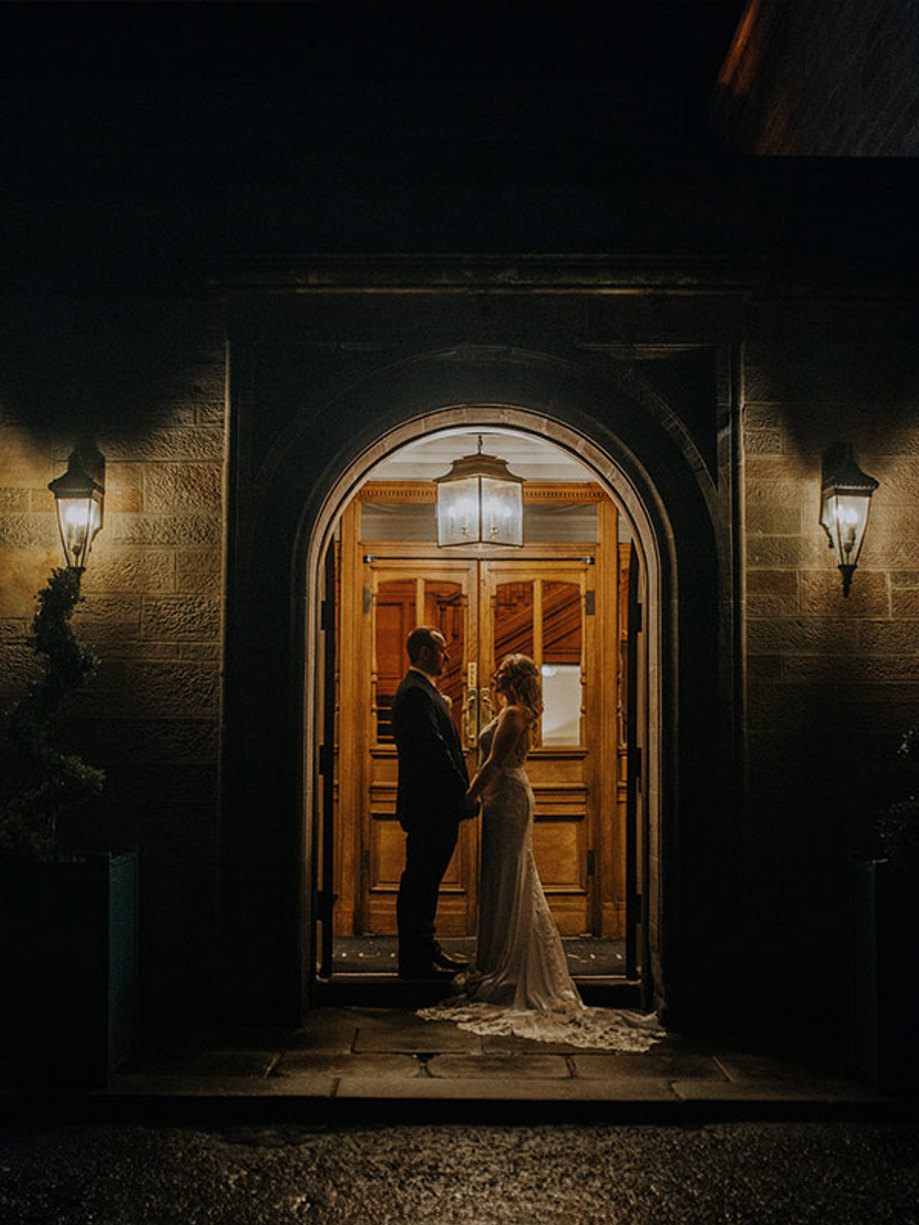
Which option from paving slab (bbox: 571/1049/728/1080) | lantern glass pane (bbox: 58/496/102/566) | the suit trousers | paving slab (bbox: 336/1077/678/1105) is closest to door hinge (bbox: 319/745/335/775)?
the suit trousers

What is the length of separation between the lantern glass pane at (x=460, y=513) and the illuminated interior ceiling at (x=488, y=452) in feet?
2.18

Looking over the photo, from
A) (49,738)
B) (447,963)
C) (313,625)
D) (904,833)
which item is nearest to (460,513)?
(313,625)

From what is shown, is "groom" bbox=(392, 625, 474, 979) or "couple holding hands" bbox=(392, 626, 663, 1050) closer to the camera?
"couple holding hands" bbox=(392, 626, 663, 1050)

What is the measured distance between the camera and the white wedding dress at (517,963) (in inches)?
254

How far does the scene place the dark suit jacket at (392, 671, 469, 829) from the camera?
7434mm

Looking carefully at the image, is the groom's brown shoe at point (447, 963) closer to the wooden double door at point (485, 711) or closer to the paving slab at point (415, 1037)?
the paving slab at point (415, 1037)

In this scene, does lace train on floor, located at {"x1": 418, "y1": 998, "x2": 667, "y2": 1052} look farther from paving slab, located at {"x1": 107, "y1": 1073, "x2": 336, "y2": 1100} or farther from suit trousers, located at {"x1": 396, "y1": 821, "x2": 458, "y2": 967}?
paving slab, located at {"x1": 107, "y1": 1073, "x2": 336, "y2": 1100}

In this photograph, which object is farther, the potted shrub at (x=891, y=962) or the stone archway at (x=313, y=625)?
the stone archway at (x=313, y=625)

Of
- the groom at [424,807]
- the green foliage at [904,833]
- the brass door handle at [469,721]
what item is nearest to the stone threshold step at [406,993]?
the groom at [424,807]

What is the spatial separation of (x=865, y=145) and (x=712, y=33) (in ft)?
7.50

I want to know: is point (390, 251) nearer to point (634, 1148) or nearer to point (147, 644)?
point (147, 644)

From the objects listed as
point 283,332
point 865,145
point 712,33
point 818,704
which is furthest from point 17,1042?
point 712,33

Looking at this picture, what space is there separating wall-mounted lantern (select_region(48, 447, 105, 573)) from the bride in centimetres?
272

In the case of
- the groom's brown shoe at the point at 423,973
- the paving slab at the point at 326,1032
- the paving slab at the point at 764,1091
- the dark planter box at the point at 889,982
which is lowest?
the paving slab at the point at 326,1032
